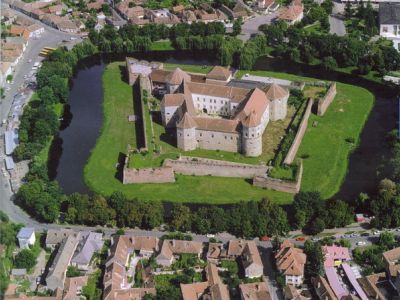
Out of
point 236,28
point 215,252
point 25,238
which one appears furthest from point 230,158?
point 236,28

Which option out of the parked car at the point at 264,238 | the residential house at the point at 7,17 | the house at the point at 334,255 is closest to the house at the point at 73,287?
the parked car at the point at 264,238

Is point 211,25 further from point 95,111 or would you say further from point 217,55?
point 95,111

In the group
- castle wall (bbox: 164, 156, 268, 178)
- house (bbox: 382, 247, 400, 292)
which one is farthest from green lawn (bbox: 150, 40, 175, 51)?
house (bbox: 382, 247, 400, 292)

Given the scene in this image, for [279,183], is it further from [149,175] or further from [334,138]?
[149,175]

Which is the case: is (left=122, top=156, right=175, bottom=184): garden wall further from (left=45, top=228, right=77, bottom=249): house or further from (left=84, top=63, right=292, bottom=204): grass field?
(left=45, top=228, right=77, bottom=249): house

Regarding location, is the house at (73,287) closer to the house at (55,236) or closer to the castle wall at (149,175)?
the house at (55,236)

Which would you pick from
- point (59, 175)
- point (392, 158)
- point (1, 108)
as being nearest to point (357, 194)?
point (392, 158)
